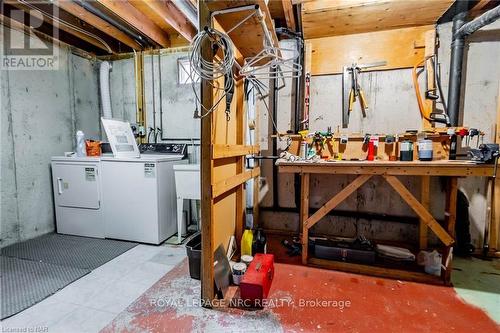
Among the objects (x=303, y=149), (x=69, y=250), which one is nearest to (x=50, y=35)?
(x=69, y=250)

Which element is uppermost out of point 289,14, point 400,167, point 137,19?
point 137,19

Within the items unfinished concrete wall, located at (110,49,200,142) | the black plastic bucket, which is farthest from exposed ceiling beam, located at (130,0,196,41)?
the black plastic bucket

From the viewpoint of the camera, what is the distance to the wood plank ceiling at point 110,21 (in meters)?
2.49

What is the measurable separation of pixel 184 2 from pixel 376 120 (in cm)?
228

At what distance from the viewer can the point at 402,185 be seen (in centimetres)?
199

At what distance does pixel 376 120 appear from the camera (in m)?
2.70

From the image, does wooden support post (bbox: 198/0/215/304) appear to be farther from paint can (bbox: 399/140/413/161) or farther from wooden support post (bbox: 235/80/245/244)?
paint can (bbox: 399/140/413/161)

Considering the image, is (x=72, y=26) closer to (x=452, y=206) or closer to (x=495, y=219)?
(x=452, y=206)

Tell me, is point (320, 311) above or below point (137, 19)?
below

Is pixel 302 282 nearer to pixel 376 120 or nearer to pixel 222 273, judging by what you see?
pixel 222 273

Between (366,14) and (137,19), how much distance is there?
2456mm

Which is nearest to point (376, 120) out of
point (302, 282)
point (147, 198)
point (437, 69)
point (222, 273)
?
point (437, 69)

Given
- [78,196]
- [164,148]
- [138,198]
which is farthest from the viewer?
[164,148]

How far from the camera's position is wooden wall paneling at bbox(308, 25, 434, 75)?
8.23 ft
